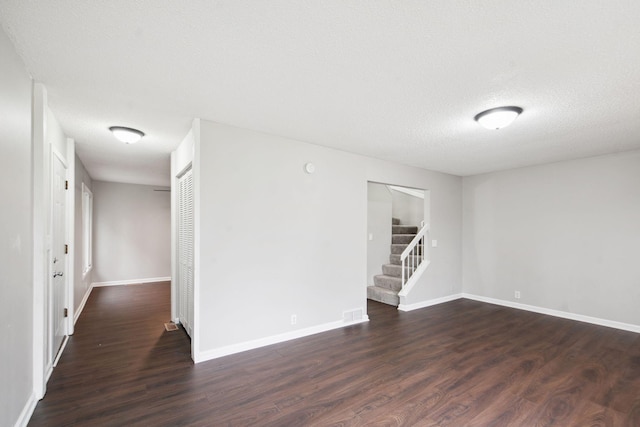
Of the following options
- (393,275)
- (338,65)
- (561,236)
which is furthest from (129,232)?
(561,236)

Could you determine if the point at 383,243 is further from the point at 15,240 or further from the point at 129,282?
the point at 129,282

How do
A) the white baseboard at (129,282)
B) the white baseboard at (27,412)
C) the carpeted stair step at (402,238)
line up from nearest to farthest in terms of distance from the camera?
the white baseboard at (27,412)
the carpeted stair step at (402,238)
the white baseboard at (129,282)

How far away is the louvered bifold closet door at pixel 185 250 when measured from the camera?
11.9 ft

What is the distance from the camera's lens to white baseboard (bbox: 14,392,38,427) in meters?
1.94

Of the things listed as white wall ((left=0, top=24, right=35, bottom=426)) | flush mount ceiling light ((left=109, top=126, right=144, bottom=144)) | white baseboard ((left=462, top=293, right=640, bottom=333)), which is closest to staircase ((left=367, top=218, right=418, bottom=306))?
white baseboard ((left=462, top=293, right=640, bottom=333))

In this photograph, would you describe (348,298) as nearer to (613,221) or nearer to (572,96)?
(572,96)

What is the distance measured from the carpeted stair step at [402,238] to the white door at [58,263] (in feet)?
18.4

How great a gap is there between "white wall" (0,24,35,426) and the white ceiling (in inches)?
9.6

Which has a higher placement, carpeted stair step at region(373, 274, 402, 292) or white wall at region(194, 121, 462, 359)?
white wall at region(194, 121, 462, 359)

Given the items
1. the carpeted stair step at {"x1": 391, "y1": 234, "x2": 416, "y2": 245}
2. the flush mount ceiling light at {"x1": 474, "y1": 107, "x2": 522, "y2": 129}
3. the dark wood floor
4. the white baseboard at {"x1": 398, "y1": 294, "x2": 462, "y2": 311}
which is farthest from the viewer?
the carpeted stair step at {"x1": 391, "y1": 234, "x2": 416, "y2": 245}

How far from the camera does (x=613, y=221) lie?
421cm

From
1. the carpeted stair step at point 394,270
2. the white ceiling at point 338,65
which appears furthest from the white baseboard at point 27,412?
the carpeted stair step at point 394,270

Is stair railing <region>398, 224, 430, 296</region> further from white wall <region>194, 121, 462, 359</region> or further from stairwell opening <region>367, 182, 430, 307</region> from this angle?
white wall <region>194, 121, 462, 359</region>

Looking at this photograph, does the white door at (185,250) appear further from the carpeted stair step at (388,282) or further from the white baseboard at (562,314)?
the white baseboard at (562,314)
